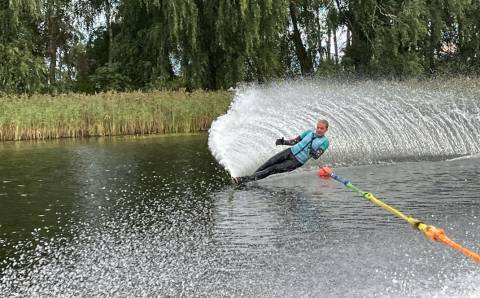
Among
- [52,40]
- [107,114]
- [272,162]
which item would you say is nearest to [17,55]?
[107,114]

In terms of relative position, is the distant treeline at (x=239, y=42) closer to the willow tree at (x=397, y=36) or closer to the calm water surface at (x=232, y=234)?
the willow tree at (x=397, y=36)

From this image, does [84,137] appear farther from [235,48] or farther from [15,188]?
[15,188]

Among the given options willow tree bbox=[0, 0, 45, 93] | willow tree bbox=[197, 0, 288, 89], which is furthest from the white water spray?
willow tree bbox=[0, 0, 45, 93]

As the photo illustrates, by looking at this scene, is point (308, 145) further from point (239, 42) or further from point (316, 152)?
point (239, 42)

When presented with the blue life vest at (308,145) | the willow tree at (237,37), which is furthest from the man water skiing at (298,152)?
the willow tree at (237,37)

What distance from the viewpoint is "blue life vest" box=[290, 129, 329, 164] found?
10.1 meters

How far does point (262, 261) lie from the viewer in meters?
6.00

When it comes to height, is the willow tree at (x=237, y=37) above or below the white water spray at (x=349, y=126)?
above

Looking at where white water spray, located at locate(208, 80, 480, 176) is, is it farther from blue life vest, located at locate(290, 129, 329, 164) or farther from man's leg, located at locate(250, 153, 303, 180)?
blue life vest, located at locate(290, 129, 329, 164)

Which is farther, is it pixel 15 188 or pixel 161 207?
pixel 15 188

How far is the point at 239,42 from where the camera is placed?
87.4ft

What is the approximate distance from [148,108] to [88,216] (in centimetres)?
1518

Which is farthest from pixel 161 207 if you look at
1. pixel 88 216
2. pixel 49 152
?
pixel 49 152

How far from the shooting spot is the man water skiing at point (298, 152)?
10102 millimetres
